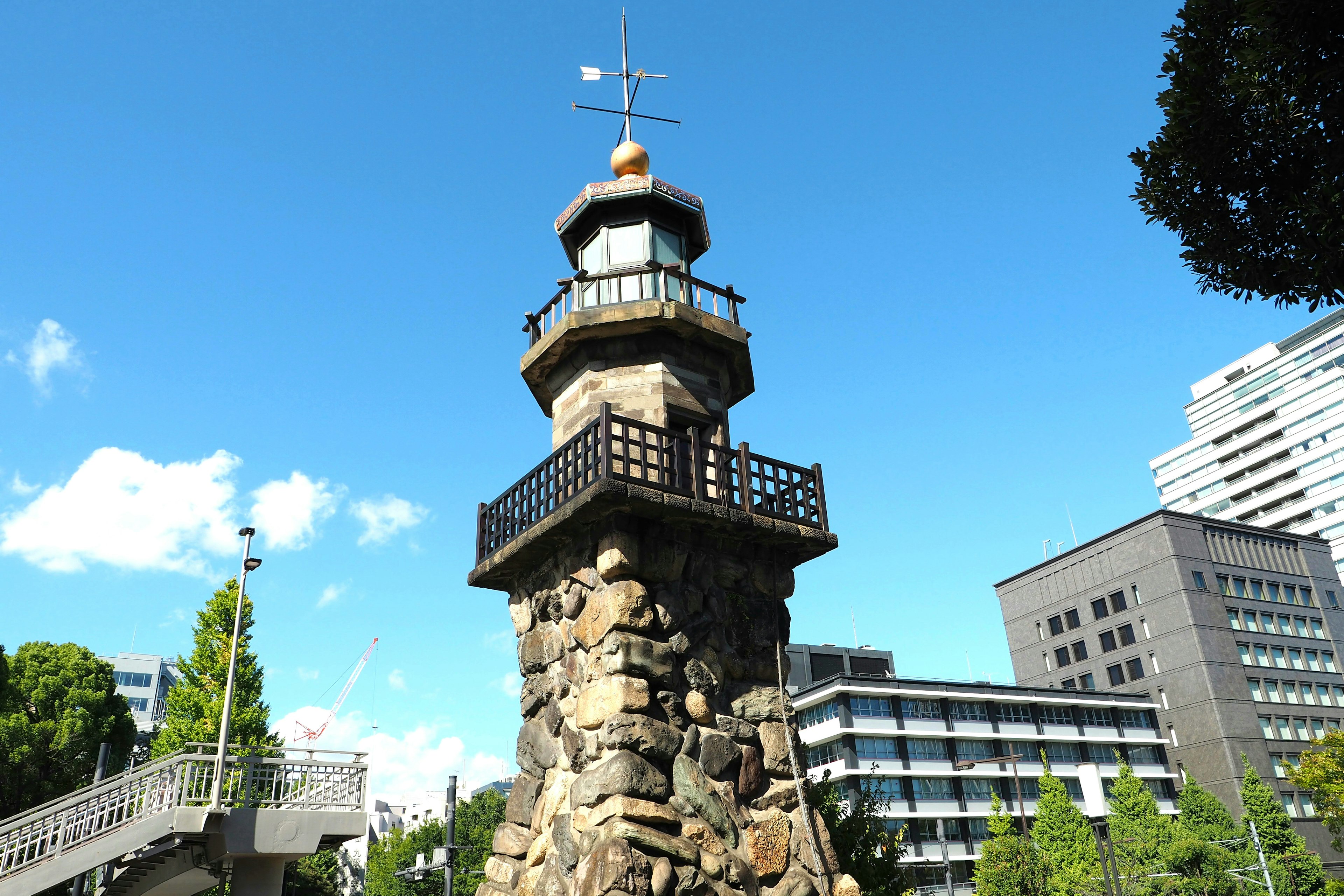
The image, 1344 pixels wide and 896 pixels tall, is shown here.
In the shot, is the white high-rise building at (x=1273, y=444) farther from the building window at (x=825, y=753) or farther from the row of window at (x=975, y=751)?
the building window at (x=825, y=753)

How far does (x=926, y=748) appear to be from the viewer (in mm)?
69250

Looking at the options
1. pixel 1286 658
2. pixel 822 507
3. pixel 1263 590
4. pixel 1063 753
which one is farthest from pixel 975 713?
pixel 822 507

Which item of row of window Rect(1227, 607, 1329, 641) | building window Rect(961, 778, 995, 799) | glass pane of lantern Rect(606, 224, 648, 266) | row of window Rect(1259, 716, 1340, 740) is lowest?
building window Rect(961, 778, 995, 799)

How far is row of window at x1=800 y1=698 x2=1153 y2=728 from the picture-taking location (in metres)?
68.1

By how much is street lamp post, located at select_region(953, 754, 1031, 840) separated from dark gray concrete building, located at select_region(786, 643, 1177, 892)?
0.99 ft

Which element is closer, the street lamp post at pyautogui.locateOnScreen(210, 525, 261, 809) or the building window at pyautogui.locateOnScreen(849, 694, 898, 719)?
the street lamp post at pyautogui.locateOnScreen(210, 525, 261, 809)

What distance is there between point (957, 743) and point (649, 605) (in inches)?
2469

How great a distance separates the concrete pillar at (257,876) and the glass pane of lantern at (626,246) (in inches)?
608

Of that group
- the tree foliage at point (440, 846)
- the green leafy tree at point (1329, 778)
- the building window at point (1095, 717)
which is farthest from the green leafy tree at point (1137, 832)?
the tree foliage at point (440, 846)

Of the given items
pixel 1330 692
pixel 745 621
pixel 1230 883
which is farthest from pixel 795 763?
pixel 1330 692

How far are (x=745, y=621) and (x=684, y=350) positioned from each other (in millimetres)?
5633

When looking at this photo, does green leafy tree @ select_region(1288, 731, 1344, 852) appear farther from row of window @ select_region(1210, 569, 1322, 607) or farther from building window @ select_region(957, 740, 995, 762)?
row of window @ select_region(1210, 569, 1322, 607)

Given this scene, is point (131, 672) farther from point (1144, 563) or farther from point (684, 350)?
point (684, 350)

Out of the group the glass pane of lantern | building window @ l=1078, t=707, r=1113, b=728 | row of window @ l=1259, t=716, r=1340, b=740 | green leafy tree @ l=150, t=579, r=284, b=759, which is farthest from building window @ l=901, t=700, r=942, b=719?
the glass pane of lantern
